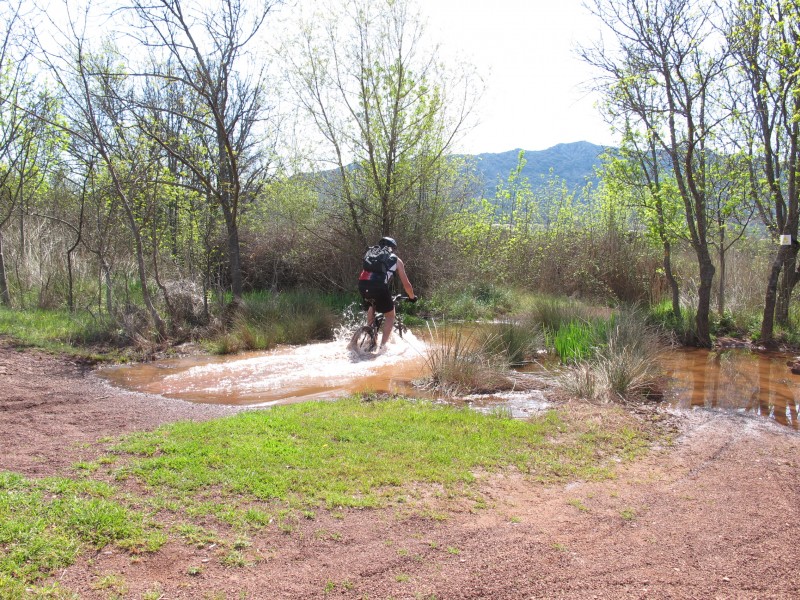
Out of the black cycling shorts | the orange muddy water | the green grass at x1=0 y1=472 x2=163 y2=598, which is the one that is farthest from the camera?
the black cycling shorts

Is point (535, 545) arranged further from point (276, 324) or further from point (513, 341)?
point (276, 324)

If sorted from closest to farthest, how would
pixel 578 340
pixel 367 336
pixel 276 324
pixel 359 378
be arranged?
pixel 359 378, pixel 578 340, pixel 367 336, pixel 276 324

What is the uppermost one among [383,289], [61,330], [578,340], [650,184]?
[650,184]

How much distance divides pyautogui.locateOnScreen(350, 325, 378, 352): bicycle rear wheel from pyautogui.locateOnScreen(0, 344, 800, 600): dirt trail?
5.37m

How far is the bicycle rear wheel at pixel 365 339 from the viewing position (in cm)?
1059

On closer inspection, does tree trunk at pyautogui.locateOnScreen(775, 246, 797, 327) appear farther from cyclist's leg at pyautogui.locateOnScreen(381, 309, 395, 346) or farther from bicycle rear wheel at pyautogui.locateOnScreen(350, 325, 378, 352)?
bicycle rear wheel at pyautogui.locateOnScreen(350, 325, 378, 352)

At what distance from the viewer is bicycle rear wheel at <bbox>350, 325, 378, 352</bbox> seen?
10.6 meters

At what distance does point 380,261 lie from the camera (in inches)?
413

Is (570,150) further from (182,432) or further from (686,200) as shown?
(182,432)

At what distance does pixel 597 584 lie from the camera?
3.37 metres

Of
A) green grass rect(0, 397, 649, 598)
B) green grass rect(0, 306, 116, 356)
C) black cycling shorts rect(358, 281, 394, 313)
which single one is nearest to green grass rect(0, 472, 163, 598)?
green grass rect(0, 397, 649, 598)

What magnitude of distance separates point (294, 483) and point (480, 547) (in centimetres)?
152

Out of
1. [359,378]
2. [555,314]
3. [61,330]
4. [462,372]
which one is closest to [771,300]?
[555,314]

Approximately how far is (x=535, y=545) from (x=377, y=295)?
703 cm
